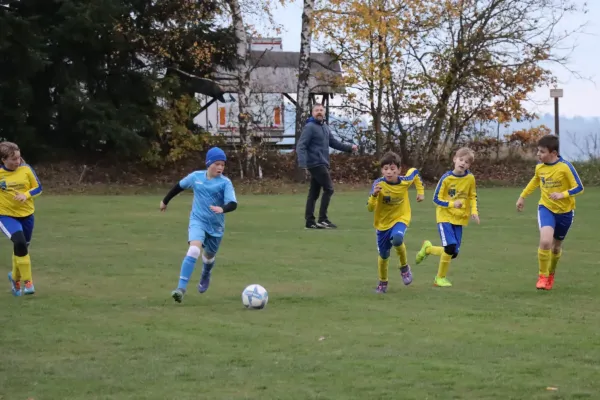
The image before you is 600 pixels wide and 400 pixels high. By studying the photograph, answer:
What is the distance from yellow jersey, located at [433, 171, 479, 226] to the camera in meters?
10.8

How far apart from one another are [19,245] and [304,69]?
68.1 feet

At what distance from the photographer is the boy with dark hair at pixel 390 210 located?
1041cm

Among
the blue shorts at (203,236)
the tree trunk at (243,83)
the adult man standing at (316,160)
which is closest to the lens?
the blue shorts at (203,236)

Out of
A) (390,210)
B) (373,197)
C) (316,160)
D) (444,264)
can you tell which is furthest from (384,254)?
(316,160)

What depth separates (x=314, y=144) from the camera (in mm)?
17641

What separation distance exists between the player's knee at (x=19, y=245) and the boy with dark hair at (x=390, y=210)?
3718 mm

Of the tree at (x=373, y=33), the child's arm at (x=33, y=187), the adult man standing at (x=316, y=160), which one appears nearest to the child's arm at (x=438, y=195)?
the child's arm at (x=33, y=187)

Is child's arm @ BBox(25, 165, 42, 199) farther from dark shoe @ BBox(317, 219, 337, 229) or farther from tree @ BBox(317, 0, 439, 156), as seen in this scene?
tree @ BBox(317, 0, 439, 156)

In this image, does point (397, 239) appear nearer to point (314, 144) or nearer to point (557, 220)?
point (557, 220)

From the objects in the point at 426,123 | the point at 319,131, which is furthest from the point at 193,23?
the point at 319,131

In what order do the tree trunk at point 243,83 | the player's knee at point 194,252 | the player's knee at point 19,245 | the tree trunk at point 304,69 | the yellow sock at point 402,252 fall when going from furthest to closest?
1. the tree trunk at point 243,83
2. the tree trunk at point 304,69
3. the yellow sock at point 402,252
4. the player's knee at point 19,245
5. the player's knee at point 194,252

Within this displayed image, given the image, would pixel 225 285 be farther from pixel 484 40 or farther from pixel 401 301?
pixel 484 40

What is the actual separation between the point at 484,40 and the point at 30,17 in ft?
47.4

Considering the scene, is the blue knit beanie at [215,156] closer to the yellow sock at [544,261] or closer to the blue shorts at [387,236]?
the blue shorts at [387,236]
